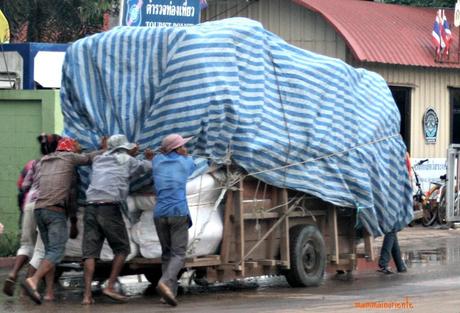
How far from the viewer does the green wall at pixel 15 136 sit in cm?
1723

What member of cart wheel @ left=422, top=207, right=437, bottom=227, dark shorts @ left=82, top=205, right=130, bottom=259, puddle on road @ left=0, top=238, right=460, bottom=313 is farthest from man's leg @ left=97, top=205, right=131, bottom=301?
cart wheel @ left=422, top=207, right=437, bottom=227

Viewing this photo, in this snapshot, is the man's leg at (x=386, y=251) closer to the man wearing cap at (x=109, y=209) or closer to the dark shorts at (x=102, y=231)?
the man wearing cap at (x=109, y=209)

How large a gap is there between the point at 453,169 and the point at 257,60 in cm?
1188

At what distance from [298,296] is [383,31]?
13013 mm

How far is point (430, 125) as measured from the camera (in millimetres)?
25766

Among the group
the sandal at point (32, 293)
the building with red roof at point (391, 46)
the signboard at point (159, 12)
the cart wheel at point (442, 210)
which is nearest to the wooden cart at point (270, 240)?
the sandal at point (32, 293)

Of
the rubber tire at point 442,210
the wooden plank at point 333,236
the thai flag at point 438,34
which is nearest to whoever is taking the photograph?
the wooden plank at point 333,236

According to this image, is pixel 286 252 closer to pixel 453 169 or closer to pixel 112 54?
pixel 112 54

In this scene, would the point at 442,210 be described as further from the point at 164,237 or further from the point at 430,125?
the point at 164,237

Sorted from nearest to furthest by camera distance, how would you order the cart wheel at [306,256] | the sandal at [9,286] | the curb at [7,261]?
the sandal at [9,286] → the cart wheel at [306,256] → the curb at [7,261]

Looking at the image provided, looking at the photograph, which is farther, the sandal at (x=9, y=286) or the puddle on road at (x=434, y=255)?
the puddle on road at (x=434, y=255)

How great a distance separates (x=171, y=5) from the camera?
18.4m

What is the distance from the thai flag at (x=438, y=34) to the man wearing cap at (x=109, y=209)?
46.6ft

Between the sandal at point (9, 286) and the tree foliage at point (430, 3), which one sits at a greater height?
the tree foliage at point (430, 3)
